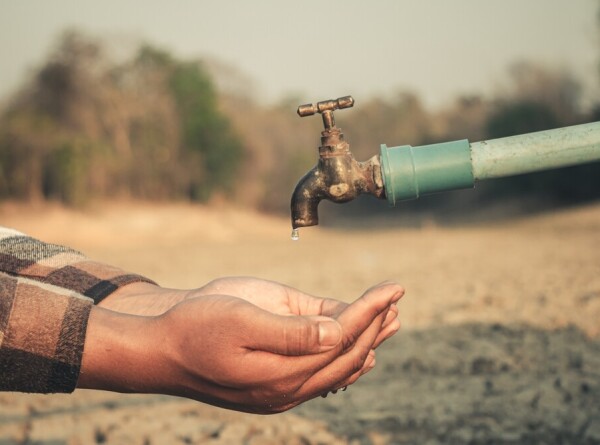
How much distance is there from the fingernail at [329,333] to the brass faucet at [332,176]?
39 cm

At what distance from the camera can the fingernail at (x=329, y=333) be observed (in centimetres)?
157

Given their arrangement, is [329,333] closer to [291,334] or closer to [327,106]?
[291,334]

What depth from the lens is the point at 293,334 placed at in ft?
5.10

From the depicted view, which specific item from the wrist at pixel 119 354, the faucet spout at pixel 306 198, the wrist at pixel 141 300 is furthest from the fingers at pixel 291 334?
the wrist at pixel 141 300

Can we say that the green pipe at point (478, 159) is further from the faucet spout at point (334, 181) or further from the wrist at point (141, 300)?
the wrist at point (141, 300)

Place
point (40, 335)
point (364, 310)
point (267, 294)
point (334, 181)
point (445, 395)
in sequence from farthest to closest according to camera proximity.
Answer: point (445, 395)
point (267, 294)
point (334, 181)
point (364, 310)
point (40, 335)

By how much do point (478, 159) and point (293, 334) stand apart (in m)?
0.65

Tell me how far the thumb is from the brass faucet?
394 mm

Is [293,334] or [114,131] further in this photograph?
[114,131]

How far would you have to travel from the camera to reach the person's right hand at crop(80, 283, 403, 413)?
1.56 meters

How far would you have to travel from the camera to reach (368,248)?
59.4 ft

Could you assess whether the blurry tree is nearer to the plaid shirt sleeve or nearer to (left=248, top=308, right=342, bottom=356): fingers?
the plaid shirt sleeve

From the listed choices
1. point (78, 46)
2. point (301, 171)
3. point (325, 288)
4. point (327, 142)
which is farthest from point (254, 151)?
point (327, 142)

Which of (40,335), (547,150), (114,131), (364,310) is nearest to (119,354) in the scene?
(40,335)
